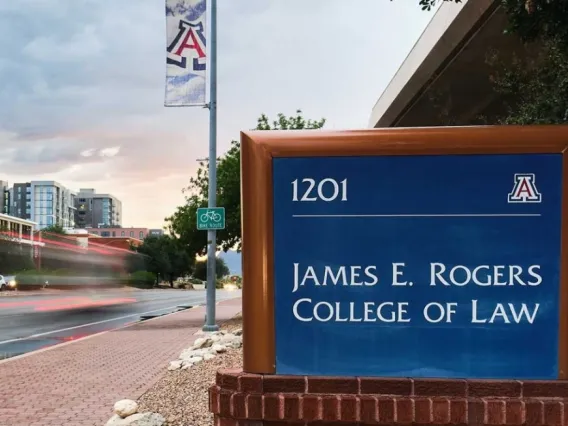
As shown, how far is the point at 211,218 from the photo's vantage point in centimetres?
1455

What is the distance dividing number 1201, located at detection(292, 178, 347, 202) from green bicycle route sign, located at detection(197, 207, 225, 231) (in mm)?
11596

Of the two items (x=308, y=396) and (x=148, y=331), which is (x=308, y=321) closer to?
(x=308, y=396)

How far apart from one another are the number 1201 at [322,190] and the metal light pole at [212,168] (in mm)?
11921

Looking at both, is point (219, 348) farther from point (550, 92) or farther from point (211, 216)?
point (550, 92)

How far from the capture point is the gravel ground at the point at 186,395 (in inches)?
246

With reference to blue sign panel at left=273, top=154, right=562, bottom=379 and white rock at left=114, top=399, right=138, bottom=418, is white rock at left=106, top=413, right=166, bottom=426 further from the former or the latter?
blue sign panel at left=273, top=154, right=562, bottom=379

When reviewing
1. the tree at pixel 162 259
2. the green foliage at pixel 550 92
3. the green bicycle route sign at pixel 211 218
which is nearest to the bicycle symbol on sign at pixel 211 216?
the green bicycle route sign at pixel 211 218

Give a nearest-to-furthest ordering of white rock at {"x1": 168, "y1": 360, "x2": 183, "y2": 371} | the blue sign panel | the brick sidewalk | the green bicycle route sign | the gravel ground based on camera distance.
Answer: the blue sign panel < the gravel ground < the brick sidewalk < white rock at {"x1": 168, "y1": 360, "x2": 183, "y2": 371} < the green bicycle route sign

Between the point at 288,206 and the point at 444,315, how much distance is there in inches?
34.2

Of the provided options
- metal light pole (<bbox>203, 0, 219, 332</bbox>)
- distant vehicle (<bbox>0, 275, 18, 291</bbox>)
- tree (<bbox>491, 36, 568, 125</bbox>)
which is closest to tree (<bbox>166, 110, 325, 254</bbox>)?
metal light pole (<bbox>203, 0, 219, 332</bbox>)

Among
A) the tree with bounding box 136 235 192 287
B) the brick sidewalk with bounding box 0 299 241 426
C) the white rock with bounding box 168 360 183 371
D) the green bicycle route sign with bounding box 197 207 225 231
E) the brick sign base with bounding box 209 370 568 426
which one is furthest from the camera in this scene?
the tree with bounding box 136 235 192 287

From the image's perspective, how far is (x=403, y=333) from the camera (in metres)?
2.91

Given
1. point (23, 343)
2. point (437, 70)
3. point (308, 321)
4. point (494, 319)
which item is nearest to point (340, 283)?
point (308, 321)

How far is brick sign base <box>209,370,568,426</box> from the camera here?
108 inches
